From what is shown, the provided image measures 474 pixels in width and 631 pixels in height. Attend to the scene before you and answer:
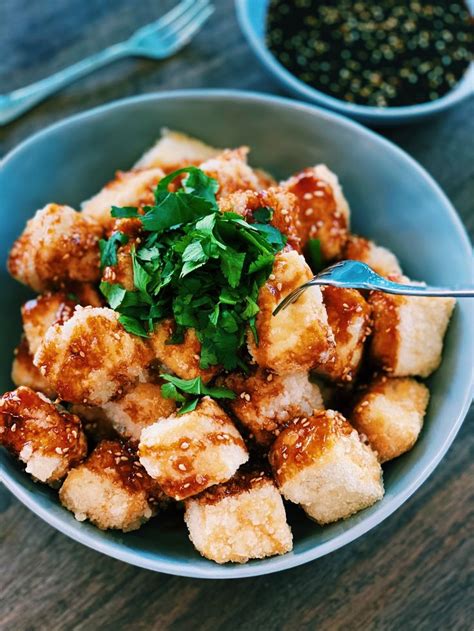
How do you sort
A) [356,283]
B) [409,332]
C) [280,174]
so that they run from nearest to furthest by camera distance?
[356,283] < [409,332] < [280,174]

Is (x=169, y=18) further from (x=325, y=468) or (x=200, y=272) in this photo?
A: (x=325, y=468)

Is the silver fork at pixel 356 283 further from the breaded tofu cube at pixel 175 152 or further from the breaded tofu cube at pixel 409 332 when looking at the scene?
the breaded tofu cube at pixel 175 152

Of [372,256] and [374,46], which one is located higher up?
[374,46]

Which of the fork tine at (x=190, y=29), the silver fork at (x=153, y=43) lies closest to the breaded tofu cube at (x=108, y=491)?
the silver fork at (x=153, y=43)

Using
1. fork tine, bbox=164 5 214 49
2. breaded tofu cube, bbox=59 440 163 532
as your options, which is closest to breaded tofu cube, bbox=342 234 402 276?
breaded tofu cube, bbox=59 440 163 532

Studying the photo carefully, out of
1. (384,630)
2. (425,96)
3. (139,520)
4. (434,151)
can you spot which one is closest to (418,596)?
(384,630)

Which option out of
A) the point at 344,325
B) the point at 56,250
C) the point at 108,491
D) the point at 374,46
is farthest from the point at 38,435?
the point at 374,46
